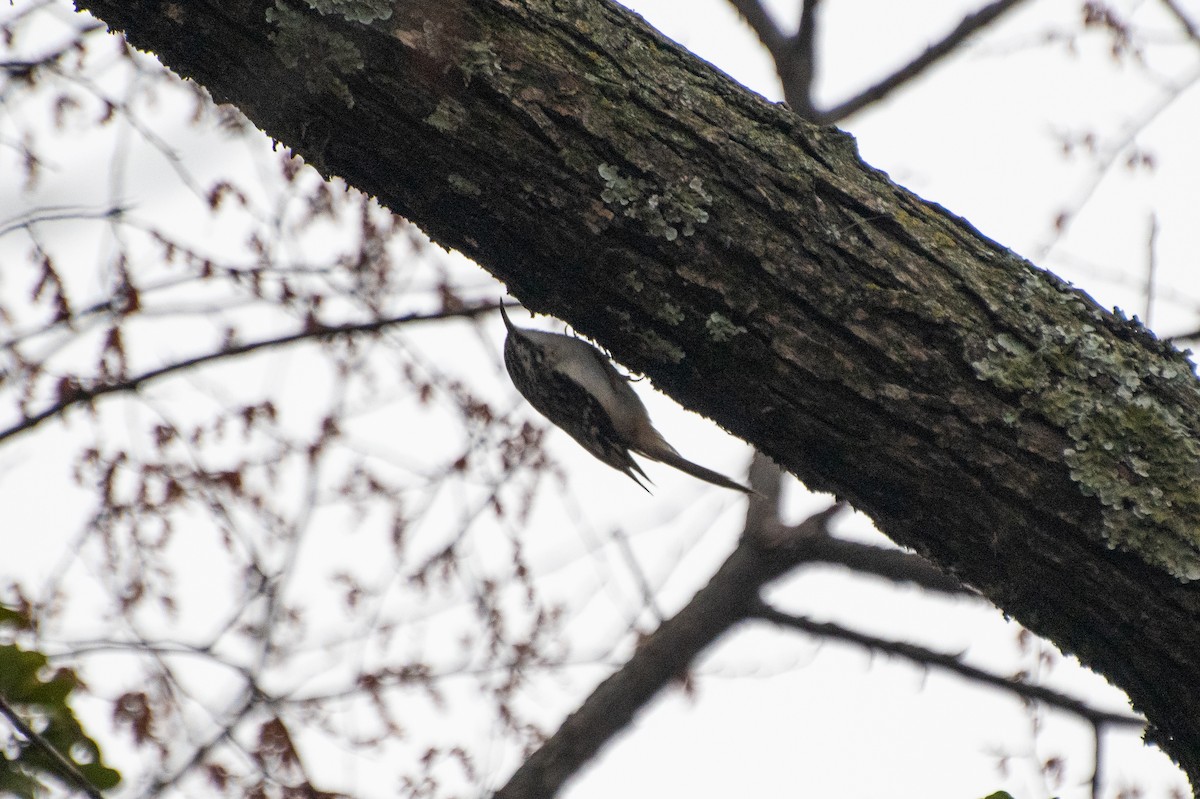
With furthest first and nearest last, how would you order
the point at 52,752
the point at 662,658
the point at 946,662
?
the point at 662,658 → the point at 946,662 → the point at 52,752

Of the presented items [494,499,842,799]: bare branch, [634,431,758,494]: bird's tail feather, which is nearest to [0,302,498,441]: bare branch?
[634,431,758,494]: bird's tail feather

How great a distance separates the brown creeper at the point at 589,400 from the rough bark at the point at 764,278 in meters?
1.73

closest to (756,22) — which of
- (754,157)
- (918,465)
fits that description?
(754,157)

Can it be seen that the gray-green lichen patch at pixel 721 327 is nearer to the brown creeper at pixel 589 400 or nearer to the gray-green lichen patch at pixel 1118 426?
the gray-green lichen patch at pixel 1118 426

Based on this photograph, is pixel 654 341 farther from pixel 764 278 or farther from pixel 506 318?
pixel 506 318

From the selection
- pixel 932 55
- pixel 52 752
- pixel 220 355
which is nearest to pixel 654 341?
pixel 52 752

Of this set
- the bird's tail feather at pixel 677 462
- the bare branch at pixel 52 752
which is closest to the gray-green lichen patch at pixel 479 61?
the bare branch at pixel 52 752

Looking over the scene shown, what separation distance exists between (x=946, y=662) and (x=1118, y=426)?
7.62ft

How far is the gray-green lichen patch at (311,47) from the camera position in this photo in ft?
6.53

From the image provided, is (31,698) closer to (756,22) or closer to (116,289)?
(116,289)

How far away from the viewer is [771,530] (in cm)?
432

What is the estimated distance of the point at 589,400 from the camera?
406cm

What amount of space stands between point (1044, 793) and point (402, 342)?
342cm

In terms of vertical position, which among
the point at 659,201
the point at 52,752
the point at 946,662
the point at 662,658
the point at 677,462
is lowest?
the point at 52,752
